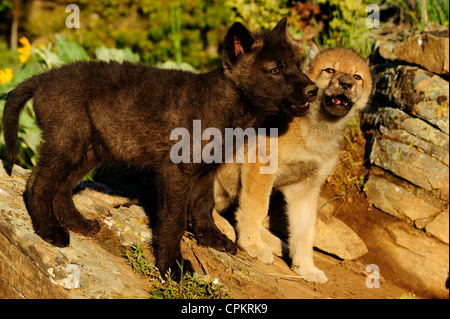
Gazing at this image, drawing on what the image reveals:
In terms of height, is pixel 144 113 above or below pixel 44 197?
above

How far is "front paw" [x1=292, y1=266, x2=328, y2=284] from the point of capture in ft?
14.0

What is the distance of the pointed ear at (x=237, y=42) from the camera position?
365 centimetres

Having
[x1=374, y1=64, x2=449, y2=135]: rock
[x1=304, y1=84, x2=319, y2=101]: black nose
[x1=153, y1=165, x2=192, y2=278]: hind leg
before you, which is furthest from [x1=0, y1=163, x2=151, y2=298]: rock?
[x1=374, y1=64, x2=449, y2=135]: rock

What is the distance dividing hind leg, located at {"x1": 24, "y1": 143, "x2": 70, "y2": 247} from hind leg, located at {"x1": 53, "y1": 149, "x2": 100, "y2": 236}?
0.17m

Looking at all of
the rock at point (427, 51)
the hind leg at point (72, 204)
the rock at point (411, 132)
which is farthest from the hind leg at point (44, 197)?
the rock at point (427, 51)

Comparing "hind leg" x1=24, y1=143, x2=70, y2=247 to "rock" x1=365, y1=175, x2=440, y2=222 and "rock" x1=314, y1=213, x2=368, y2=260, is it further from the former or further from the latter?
"rock" x1=365, y1=175, x2=440, y2=222

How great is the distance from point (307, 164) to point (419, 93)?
1.87 metres

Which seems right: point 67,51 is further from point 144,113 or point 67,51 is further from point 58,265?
point 58,265

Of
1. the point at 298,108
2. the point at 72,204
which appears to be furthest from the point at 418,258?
the point at 72,204

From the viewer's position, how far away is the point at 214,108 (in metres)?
3.72

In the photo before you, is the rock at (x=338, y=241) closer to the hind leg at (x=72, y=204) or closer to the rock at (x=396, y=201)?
the rock at (x=396, y=201)

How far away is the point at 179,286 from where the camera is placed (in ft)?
11.2

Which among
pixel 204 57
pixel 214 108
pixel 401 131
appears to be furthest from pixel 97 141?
pixel 204 57

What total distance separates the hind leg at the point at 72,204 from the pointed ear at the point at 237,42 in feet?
4.55
